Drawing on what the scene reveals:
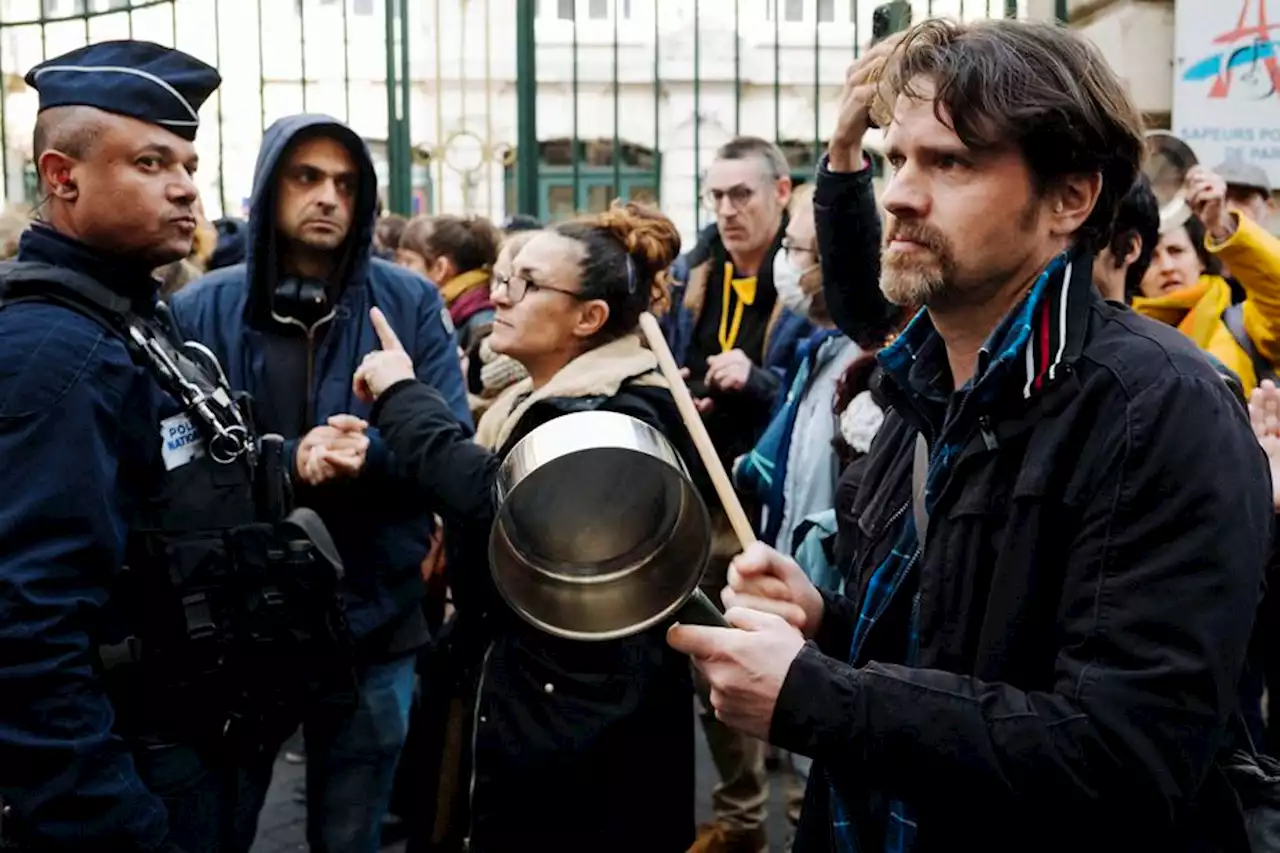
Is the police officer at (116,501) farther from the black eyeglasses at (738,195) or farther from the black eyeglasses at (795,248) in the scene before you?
the black eyeglasses at (738,195)

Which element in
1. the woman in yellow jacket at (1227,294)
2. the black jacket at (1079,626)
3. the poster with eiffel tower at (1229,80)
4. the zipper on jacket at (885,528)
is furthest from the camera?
the poster with eiffel tower at (1229,80)

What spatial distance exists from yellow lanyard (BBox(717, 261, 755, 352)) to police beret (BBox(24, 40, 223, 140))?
7.77 ft

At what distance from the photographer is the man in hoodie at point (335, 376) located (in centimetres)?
309

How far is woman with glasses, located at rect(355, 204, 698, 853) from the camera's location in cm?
278

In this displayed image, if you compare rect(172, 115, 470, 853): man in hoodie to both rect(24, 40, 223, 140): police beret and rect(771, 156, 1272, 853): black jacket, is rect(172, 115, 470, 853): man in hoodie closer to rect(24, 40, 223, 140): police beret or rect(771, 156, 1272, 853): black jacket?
rect(24, 40, 223, 140): police beret

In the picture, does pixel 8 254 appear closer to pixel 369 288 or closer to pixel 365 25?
pixel 369 288

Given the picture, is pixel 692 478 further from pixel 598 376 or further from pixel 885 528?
pixel 885 528

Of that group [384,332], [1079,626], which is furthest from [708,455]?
[384,332]

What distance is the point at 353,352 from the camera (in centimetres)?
320

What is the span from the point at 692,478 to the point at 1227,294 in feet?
6.33

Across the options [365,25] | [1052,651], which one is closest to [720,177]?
[1052,651]

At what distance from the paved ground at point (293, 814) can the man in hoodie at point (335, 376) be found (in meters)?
1.25

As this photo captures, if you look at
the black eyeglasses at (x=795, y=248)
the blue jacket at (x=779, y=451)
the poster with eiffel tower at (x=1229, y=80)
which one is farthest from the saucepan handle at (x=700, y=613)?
the poster with eiffel tower at (x=1229, y=80)

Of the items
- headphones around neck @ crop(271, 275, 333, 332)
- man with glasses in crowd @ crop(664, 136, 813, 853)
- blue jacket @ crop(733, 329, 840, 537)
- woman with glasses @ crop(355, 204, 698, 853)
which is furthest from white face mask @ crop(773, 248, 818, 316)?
headphones around neck @ crop(271, 275, 333, 332)
